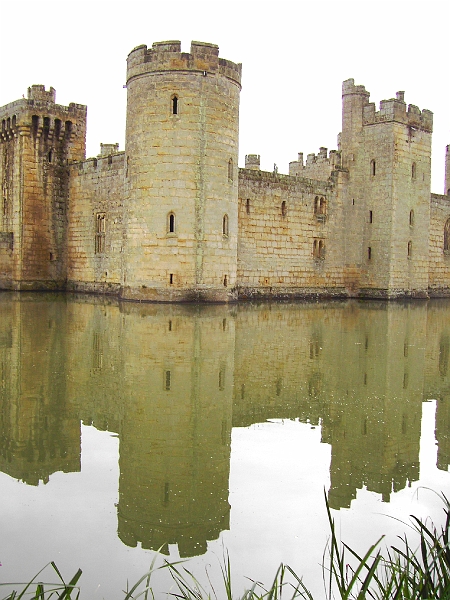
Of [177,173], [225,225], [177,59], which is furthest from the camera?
[225,225]

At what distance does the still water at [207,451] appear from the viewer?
3727 millimetres

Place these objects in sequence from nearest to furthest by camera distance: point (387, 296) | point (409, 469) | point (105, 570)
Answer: point (105, 570)
point (409, 469)
point (387, 296)

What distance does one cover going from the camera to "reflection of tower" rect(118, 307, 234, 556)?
4012 mm

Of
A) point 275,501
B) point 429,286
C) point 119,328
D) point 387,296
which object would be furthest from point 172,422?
point 429,286

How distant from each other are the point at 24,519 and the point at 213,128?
672 inches

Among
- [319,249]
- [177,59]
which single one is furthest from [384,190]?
[177,59]

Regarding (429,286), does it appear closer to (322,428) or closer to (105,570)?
(322,428)

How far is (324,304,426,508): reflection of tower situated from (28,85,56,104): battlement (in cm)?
1878

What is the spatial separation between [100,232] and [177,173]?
734 centimetres

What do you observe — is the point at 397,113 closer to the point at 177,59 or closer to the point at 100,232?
the point at 177,59

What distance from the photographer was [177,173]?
1941 centimetres

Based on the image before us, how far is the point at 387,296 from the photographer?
1071 inches

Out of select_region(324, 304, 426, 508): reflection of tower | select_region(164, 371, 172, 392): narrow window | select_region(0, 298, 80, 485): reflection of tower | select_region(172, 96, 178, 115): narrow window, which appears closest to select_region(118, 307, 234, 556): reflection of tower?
select_region(164, 371, 172, 392): narrow window

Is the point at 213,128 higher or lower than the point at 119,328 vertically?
higher
